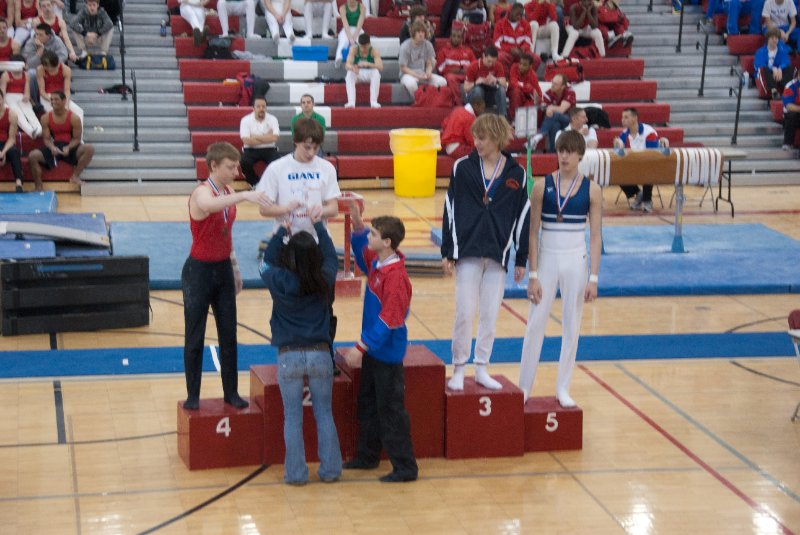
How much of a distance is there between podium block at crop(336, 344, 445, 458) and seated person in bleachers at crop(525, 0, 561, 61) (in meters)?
12.5

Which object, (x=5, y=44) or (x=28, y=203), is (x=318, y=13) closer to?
(x=5, y=44)

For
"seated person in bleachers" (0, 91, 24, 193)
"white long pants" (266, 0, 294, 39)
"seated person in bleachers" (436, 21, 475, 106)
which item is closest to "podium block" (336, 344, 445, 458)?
"seated person in bleachers" (0, 91, 24, 193)

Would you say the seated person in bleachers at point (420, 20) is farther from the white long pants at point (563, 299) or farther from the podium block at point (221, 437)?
the podium block at point (221, 437)

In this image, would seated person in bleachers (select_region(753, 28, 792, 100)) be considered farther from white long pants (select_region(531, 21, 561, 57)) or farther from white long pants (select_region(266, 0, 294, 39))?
white long pants (select_region(266, 0, 294, 39))

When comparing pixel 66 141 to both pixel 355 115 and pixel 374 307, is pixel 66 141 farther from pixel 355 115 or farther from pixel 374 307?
pixel 374 307

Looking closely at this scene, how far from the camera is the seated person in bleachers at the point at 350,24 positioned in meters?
17.7

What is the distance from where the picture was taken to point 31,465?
6625 mm

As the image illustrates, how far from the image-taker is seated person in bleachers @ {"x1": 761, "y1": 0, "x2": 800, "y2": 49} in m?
19.8

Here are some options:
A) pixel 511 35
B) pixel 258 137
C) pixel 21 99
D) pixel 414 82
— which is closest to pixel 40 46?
pixel 21 99

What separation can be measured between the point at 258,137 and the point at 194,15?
12.1ft

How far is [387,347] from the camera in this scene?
21.0 feet

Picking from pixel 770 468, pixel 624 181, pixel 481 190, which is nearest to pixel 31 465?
pixel 481 190

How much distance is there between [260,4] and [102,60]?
105 inches

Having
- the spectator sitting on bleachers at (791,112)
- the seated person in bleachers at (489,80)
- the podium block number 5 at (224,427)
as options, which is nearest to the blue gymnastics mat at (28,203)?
the seated person in bleachers at (489,80)
